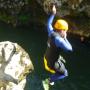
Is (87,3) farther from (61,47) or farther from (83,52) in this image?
(61,47)

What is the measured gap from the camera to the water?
23.3 metres

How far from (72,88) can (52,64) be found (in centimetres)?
880

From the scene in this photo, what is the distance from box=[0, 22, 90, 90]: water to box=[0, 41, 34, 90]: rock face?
5.40 m

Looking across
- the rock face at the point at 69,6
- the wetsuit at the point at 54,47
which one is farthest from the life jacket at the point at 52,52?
the rock face at the point at 69,6

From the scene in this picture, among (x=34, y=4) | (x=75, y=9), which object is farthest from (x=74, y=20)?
(x=34, y=4)

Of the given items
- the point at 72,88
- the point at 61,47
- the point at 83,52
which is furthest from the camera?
the point at 83,52

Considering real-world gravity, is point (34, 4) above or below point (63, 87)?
above

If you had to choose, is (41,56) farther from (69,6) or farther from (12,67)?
(12,67)

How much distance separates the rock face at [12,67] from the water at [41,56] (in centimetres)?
540

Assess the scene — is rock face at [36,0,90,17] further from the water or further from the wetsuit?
the wetsuit

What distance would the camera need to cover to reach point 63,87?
2300 cm

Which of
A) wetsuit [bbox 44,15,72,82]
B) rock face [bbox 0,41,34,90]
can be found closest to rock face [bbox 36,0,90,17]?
rock face [bbox 0,41,34,90]

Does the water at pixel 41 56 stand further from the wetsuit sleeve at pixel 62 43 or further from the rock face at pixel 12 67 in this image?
the wetsuit sleeve at pixel 62 43

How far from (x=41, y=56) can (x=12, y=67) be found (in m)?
9.36
